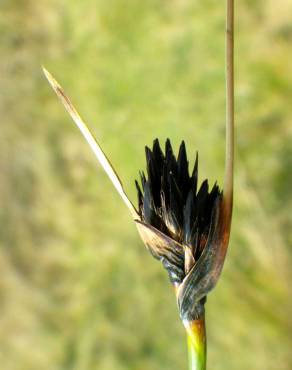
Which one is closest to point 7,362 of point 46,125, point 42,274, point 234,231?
point 42,274

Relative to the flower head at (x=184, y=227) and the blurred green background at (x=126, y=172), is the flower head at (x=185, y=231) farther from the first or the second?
the blurred green background at (x=126, y=172)

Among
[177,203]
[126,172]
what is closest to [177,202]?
[177,203]

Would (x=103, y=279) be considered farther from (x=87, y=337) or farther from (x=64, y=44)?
(x=64, y=44)

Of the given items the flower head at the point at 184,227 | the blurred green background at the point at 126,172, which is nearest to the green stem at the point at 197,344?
the flower head at the point at 184,227

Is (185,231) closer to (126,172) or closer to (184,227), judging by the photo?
(184,227)

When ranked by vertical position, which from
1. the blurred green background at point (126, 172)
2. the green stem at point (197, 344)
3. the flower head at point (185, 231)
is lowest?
the green stem at point (197, 344)

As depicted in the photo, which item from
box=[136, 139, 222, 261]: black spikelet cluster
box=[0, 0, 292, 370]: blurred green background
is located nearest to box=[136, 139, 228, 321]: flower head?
box=[136, 139, 222, 261]: black spikelet cluster

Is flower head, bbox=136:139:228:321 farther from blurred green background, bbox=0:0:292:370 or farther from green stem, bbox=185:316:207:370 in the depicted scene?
blurred green background, bbox=0:0:292:370
